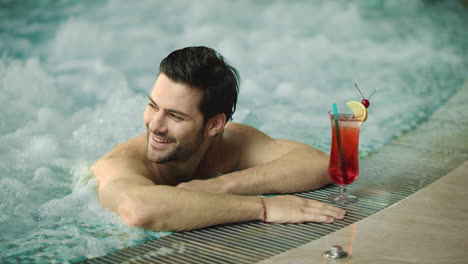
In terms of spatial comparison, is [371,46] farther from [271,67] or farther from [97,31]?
[97,31]

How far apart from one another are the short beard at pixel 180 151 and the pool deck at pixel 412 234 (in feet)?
2.73

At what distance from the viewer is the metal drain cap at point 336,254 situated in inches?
93.8

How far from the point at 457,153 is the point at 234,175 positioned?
5.86ft

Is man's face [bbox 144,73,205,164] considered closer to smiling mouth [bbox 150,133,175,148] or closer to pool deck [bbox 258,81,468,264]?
smiling mouth [bbox 150,133,175,148]

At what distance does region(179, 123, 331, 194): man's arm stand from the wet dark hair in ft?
1.12

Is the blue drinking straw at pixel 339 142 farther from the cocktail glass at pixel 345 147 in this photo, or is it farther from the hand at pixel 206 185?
the hand at pixel 206 185

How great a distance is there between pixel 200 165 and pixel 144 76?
12.0 ft

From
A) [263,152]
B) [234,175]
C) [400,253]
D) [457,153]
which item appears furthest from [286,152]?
[457,153]

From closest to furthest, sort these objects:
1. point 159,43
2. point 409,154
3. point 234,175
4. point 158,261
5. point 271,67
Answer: point 158,261 → point 234,175 → point 409,154 → point 271,67 → point 159,43

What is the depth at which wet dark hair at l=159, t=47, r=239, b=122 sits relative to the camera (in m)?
2.95

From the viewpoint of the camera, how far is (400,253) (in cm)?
245

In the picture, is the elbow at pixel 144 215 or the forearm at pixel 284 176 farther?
the forearm at pixel 284 176

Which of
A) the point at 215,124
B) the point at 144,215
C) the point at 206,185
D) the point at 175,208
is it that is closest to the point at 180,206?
the point at 175,208

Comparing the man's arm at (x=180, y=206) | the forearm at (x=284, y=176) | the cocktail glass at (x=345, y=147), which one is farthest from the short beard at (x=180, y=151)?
the cocktail glass at (x=345, y=147)
